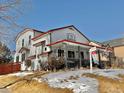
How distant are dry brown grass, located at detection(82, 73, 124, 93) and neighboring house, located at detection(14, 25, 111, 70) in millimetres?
8247

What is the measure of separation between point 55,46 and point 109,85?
13133 mm

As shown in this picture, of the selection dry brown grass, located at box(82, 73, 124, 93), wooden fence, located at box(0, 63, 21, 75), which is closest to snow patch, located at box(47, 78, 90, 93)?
dry brown grass, located at box(82, 73, 124, 93)

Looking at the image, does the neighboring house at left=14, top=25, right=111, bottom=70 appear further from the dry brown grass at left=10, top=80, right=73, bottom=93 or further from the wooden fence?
the dry brown grass at left=10, top=80, right=73, bottom=93

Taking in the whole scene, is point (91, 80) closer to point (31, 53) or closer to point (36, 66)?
point (36, 66)

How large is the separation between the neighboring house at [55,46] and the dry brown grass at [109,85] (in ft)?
27.1

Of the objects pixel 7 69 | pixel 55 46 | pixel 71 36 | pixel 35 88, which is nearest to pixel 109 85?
pixel 35 88

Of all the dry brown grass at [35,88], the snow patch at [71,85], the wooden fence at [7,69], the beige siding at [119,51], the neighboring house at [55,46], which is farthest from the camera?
the beige siding at [119,51]

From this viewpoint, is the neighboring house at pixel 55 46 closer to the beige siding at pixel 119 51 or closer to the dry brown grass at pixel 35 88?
the dry brown grass at pixel 35 88

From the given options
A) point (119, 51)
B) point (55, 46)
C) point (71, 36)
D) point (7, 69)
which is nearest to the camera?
point (55, 46)

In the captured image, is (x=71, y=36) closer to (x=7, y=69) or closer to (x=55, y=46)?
(x=55, y=46)

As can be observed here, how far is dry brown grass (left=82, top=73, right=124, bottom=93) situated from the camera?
43.0 feet

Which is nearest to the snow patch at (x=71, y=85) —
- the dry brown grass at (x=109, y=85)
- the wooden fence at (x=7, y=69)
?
the dry brown grass at (x=109, y=85)

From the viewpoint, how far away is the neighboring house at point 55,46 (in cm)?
2532

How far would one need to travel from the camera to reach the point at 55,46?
26.2 m
